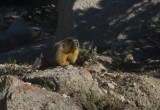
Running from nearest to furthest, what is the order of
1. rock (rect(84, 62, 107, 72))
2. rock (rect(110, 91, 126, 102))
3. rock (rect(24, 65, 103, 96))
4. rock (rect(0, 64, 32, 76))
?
rock (rect(24, 65, 103, 96)) < rock (rect(110, 91, 126, 102)) < rock (rect(0, 64, 32, 76)) < rock (rect(84, 62, 107, 72))

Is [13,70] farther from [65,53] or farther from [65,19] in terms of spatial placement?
[65,19]

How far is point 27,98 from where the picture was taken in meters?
6.32

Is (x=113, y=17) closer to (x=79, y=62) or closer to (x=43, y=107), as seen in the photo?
(x=79, y=62)

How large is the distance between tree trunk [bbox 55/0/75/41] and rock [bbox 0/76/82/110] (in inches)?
207

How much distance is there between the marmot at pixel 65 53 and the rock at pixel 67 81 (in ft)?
3.80

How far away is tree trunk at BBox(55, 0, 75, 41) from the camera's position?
38.4 feet

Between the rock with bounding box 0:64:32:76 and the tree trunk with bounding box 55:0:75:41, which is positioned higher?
the tree trunk with bounding box 55:0:75:41

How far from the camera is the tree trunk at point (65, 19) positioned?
38.4 feet

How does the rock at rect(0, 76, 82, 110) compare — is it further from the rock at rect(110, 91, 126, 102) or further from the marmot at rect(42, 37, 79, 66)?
the marmot at rect(42, 37, 79, 66)

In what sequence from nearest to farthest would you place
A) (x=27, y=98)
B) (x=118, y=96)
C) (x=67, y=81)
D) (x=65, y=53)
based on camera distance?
(x=27, y=98), (x=67, y=81), (x=118, y=96), (x=65, y=53)

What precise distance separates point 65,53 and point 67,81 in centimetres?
152

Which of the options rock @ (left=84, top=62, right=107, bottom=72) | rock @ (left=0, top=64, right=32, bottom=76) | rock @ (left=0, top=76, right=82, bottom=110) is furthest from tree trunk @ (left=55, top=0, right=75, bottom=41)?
rock @ (left=0, top=76, right=82, bottom=110)

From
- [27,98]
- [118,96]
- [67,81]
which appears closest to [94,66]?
[118,96]

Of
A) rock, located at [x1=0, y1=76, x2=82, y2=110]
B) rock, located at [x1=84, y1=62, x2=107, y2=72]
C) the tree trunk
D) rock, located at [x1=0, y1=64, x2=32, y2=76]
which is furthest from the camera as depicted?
the tree trunk
